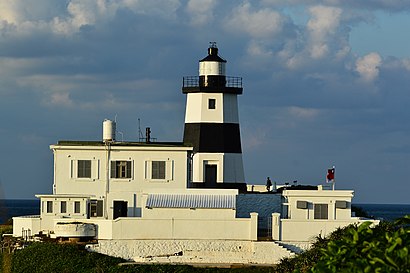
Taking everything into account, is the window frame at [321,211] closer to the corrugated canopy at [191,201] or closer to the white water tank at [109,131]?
the corrugated canopy at [191,201]

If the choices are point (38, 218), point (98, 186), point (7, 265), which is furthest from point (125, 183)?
point (7, 265)

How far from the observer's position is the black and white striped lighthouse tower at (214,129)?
5306cm

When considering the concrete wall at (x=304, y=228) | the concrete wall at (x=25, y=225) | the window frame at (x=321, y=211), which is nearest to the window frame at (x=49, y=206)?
the concrete wall at (x=25, y=225)

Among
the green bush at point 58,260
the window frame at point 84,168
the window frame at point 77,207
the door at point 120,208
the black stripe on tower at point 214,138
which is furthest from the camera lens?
the black stripe on tower at point 214,138

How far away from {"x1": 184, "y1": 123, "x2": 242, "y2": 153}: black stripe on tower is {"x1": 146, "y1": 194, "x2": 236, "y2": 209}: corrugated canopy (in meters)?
A: 5.46

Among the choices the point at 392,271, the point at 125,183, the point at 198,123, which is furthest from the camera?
the point at 198,123

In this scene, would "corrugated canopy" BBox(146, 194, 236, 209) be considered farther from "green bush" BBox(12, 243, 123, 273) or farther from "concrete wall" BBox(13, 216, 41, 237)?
"concrete wall" BBox(13, 216, 41, 237)

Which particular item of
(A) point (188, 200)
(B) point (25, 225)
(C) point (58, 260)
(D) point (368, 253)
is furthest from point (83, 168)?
(D) point (368, 253)

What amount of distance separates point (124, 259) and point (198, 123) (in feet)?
36.0

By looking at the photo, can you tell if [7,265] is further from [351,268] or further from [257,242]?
[351,268]

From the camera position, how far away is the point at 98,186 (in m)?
50.2

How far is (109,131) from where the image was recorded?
50.9 m

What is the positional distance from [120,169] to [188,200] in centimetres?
460

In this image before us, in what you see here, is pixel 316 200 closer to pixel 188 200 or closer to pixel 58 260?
pixel 188 200
